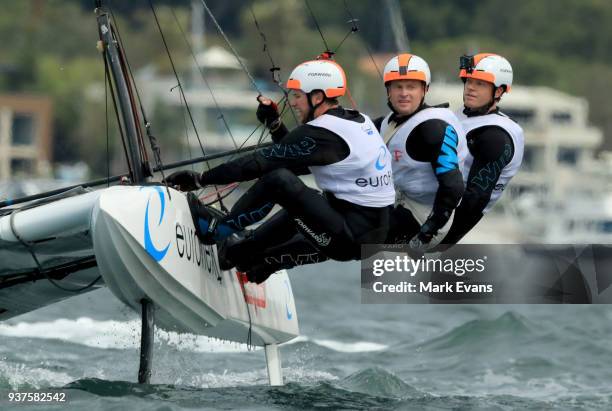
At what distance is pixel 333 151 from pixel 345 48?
47900 mm

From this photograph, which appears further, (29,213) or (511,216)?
(511,216)

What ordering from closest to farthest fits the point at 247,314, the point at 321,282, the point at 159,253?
the point at 159,253
the point at 247,314
the point at 321,282

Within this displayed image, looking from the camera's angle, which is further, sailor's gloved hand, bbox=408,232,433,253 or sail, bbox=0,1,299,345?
sailor's gloved hand, bbox=408,232,433,253

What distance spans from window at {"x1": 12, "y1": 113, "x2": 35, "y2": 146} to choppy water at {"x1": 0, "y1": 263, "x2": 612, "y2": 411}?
3363 centimetres

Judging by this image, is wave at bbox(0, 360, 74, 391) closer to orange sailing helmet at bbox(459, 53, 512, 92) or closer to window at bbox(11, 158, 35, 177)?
orange sailing helmet at bbox(459, 53, 512, 92)

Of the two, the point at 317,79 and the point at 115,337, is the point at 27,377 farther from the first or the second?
the point at 317,79

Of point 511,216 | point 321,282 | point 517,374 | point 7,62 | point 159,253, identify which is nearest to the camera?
point 159,253

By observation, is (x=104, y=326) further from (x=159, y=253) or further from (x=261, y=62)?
(x=261, y=62)

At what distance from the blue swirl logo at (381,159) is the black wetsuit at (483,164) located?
70 cm

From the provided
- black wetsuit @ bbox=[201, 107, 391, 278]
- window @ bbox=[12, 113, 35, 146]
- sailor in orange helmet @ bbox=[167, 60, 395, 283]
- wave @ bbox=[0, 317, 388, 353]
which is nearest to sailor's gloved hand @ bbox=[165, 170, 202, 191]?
sailor in orange helmet @ bbox=[167, 60, 395, 283]

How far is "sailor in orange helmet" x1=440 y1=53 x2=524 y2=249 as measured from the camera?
26.7 ft

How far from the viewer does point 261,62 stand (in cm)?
5247

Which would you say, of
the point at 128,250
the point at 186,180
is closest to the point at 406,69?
the point at 186,180

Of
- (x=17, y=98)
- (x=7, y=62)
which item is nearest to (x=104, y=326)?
(x=17, y=98)
